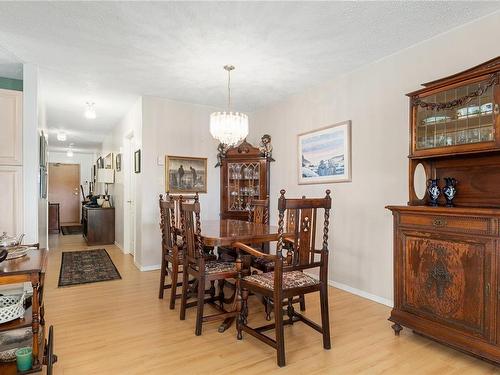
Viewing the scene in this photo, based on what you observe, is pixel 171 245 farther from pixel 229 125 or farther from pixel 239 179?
pixel 239 179

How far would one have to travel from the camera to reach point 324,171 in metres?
3.86

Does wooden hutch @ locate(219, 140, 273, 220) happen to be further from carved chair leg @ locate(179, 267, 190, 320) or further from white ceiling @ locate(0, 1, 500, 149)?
carved chair leg @ locate(179, 267, 190, 320)

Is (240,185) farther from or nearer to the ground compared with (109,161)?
nearer to the ground

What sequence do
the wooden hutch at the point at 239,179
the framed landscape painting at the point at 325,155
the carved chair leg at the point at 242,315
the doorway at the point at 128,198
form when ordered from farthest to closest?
1. the doorway at the point at 128,198
2. the wooden hutch at the point at 239,179
3. the framed landscape painting at the point at 325,155
4. the carved chair leg at the point at 242,315

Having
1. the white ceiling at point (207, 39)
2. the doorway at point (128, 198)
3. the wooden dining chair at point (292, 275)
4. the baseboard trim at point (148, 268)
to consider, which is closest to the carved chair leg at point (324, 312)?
the wooden dining chair at point (292, 275)

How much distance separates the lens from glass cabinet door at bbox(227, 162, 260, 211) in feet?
16.2

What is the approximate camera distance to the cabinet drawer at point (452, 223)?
6.56 feet

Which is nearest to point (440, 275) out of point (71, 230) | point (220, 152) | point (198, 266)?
point (198, 266)

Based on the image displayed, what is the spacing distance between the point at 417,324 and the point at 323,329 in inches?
27.8

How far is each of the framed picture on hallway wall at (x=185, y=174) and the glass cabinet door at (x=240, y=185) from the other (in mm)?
398

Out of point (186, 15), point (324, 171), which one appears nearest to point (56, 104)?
point (186, 15)

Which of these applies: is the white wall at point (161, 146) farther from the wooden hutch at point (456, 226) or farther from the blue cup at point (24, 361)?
the wooden hutch at point (456, 226)

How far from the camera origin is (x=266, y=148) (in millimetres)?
4773

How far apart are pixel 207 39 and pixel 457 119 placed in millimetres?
2062
